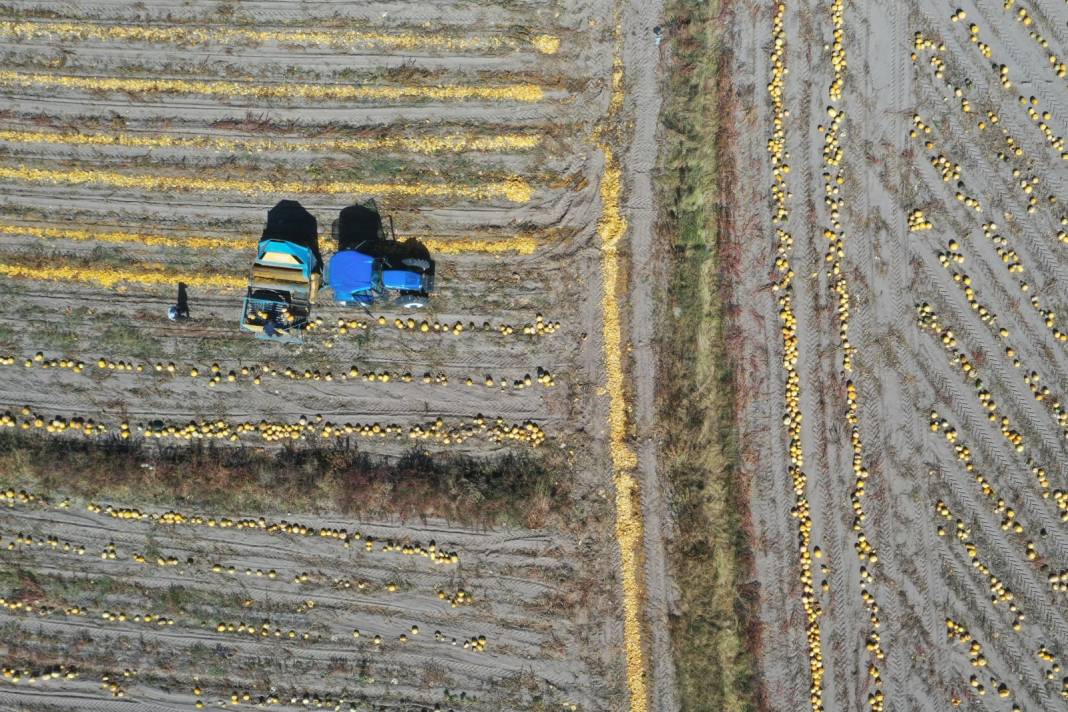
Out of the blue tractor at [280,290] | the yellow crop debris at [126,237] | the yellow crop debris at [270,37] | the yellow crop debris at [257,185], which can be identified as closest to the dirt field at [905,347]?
the yellow crop debris at [257,185]

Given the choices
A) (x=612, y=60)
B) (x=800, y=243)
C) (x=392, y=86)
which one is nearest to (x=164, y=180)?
(x=392, y=86)

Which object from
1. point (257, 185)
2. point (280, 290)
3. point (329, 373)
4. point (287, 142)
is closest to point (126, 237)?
point (257, 185)

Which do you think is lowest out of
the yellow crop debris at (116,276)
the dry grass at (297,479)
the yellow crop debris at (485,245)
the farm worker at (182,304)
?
the dry grass at (297,479)

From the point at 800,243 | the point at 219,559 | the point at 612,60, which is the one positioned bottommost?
the point at 219,559

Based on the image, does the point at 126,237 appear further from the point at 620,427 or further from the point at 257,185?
the point at 620,427

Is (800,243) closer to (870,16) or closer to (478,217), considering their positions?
(870,16)

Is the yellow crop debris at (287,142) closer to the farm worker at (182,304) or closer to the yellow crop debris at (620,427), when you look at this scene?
the yellow crop debris at (620,427)

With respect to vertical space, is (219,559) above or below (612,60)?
below
